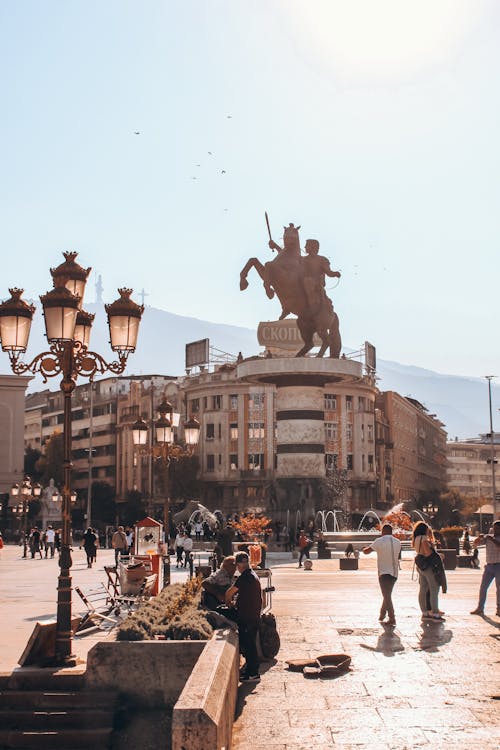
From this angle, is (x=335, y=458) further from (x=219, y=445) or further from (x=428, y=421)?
(x=428, y=421)

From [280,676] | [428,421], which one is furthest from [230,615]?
[428,421]

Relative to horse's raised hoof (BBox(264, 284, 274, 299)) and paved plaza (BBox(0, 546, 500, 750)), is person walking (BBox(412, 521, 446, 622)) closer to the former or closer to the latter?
paved plaza (BBox(0, 546, 500, 750))

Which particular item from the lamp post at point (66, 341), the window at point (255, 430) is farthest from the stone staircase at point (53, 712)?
the window at point (255, 430)

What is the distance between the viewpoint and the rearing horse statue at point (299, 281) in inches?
2039

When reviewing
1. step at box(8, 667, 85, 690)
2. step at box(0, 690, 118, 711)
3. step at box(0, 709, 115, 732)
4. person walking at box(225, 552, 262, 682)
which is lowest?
step at box(0, 709, 115, 732)

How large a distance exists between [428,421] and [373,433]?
38.8m

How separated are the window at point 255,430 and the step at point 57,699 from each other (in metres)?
93.1

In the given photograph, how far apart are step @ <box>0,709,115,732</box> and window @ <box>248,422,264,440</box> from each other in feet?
306

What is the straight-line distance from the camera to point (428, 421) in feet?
482

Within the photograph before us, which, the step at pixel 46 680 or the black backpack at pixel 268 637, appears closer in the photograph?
the step at pixel 46 680

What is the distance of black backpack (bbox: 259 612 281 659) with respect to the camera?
45.5ft

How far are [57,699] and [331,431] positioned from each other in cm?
9590

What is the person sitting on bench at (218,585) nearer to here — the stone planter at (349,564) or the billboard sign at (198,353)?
the stone planter at (349,564)

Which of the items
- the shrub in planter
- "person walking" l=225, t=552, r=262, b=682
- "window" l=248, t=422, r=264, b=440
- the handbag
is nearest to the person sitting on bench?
the shrub in planter
